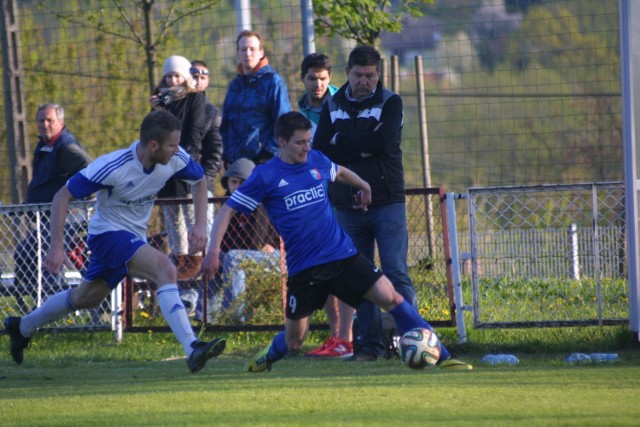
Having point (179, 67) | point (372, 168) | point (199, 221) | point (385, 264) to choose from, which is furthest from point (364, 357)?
point (179, 67)

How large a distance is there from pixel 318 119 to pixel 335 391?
3612 mm

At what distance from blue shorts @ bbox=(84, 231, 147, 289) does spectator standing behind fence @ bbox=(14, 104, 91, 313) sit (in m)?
2.47

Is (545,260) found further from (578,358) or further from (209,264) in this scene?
(209,264)

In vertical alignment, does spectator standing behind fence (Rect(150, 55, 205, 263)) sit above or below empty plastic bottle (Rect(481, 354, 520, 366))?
above

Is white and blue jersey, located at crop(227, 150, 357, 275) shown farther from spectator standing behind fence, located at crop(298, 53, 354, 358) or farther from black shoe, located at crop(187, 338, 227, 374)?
spectator standing behind fence, located at crop(298, 53, 354, 358)

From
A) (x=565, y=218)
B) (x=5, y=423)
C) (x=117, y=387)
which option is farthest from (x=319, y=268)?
(x=565, y=218)

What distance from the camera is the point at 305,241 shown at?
6.85 metres

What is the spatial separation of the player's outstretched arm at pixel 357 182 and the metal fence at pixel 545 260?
166 centimetres

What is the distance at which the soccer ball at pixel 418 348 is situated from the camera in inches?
266

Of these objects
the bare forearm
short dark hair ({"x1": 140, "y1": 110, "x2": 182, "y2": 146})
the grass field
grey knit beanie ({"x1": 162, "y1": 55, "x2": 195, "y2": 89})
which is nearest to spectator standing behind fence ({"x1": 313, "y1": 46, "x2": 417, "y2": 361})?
the grass field

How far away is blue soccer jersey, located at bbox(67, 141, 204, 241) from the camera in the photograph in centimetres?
735

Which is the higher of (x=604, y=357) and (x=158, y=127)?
(x=158, y=127)

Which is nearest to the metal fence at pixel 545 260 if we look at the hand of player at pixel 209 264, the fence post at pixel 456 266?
the fence post at pixel 456 266

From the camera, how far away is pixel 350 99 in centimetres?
815
